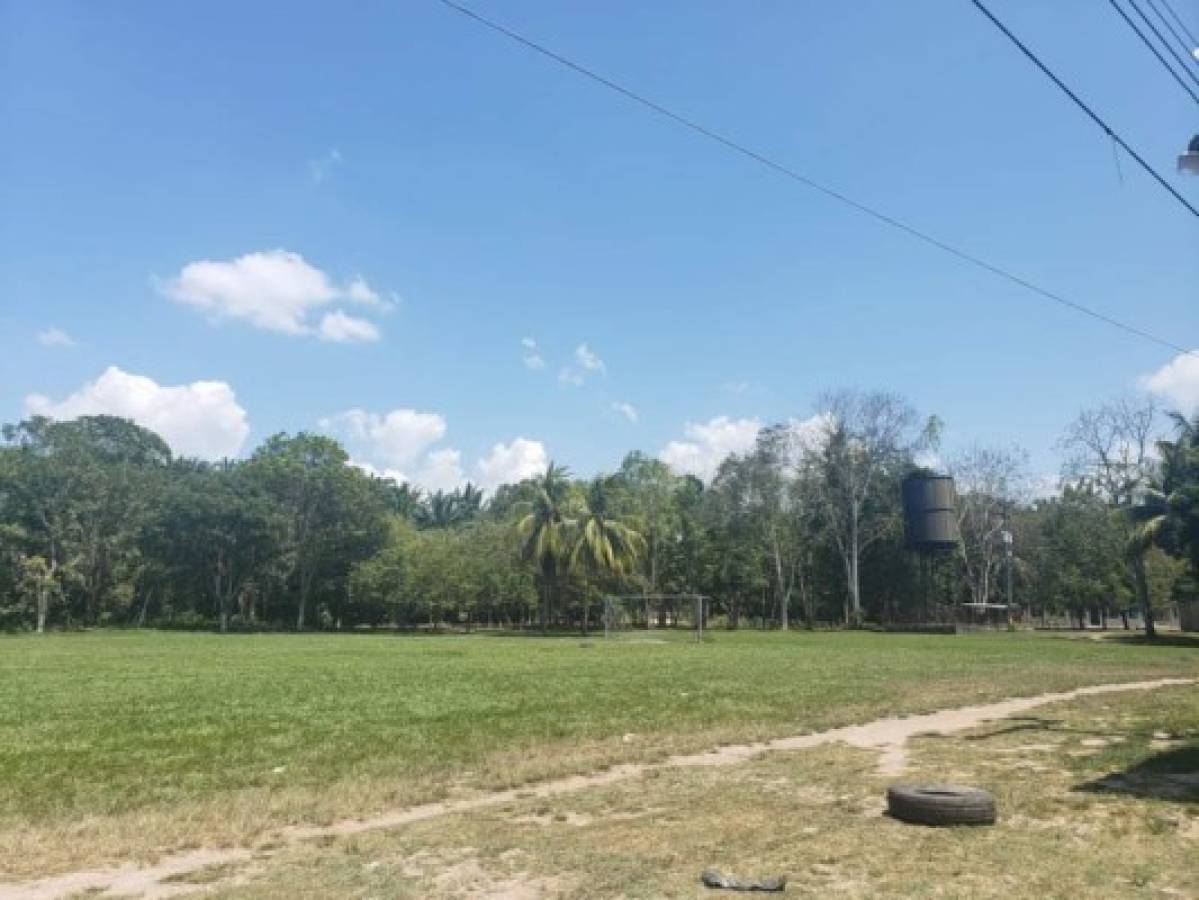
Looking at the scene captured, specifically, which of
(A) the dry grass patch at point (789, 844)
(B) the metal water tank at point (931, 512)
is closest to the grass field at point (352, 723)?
(A) the dry grass patch at point (789, 844)

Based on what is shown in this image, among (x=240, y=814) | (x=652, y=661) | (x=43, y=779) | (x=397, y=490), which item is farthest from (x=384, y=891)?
(x=397, y=490)

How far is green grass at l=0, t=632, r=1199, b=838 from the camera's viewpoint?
1046 cm

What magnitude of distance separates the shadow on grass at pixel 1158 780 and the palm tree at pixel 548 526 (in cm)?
4914

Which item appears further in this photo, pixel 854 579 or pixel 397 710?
pixel 854 579

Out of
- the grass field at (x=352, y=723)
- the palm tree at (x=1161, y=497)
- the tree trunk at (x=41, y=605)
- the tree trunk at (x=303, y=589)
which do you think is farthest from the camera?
the tree trunk at (x=303, y=589)

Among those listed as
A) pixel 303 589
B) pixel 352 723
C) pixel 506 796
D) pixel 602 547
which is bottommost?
pixel 506 796

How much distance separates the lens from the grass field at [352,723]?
8609 mm

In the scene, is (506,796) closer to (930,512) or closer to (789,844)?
(789,844)

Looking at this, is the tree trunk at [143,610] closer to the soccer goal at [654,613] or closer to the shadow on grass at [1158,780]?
the soccer goal at [654,613]

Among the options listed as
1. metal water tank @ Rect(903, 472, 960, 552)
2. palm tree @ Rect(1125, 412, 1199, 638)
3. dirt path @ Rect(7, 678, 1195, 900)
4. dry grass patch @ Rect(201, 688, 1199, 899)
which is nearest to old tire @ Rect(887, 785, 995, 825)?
dry grass patch @ Rect(201, 688, 1199, 899)

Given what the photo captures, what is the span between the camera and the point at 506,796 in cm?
939

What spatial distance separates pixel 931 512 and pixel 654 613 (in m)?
35.4

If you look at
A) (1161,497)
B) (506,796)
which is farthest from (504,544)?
(506,796)

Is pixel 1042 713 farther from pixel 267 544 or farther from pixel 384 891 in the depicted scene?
pixel 267 544
